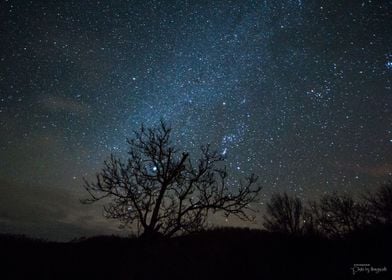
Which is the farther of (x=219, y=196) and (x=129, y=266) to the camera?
(x=219, y=196)

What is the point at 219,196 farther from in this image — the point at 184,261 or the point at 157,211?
the point at 184,261

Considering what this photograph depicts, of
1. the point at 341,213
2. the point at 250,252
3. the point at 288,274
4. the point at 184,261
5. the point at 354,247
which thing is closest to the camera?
the point at 288,274

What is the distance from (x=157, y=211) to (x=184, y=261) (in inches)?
144

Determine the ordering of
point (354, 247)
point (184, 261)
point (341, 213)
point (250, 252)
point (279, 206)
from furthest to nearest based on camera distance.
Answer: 1. point (279, 206)
2. point (341, 213)
3. point (184, 261)
4. point (250, 252)
5. point (354, 247)

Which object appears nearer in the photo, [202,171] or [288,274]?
[288,274]

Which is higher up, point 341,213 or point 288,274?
point 341,213

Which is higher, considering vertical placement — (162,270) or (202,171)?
(202,171)

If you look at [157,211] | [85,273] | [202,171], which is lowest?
[85,273]

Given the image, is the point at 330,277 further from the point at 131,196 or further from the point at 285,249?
the point at 131,196

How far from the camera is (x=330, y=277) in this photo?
22.7 feet

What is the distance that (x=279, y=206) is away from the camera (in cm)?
4234

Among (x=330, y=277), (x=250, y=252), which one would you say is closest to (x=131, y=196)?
(x=250, y=252)

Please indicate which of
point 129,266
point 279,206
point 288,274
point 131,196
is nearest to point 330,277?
point 288,274

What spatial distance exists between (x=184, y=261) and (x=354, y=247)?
6402mm
